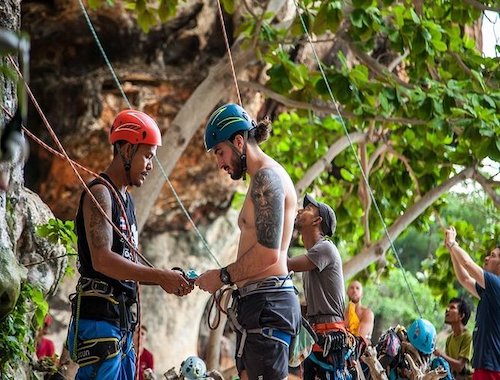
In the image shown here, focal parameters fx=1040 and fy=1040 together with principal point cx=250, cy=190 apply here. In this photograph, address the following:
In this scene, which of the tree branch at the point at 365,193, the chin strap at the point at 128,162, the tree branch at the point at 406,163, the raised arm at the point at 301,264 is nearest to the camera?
the chin strap at the point at 128,162

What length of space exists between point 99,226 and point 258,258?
0.73 m

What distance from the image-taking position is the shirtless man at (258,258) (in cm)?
466

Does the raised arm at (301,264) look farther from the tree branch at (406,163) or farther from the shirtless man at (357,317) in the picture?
the tree branch at (406,163)

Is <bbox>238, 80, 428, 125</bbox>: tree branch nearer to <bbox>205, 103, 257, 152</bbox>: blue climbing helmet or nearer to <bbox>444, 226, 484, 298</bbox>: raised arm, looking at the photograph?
<bbox>444, 226, 484, 298</bbox>: raised arm

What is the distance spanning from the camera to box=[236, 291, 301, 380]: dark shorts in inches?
187

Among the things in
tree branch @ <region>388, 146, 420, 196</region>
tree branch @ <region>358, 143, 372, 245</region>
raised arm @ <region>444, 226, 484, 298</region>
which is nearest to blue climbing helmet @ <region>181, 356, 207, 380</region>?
raised arm @ <region>444, 226, 484, 298</region>

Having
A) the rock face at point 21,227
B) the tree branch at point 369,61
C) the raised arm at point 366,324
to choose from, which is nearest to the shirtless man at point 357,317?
the raised arm at point 366,324

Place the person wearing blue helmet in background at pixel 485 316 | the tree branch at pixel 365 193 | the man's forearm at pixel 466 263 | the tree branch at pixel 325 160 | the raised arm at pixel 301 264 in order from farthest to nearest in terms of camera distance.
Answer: the tree branch at pixel 365 193
the tree branch at pixel 325 160
the person wearing blue helmet in background at pixel 485 316
the man's forearm at pixel 466 263
the raised arm at pixel 301 264

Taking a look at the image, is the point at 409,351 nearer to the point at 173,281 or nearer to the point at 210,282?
the point at 210,282

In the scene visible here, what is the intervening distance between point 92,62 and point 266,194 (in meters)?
8.61

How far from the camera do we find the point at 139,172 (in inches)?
193

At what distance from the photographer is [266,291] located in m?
4.76

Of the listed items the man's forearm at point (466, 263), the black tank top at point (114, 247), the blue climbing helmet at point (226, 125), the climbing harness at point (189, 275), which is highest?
the man's forearm at point (466, 263)

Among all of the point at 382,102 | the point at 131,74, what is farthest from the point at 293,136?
the point at 382,102
